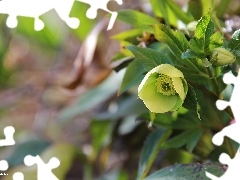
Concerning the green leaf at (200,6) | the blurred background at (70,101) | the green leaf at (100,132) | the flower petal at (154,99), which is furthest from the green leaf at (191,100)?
the green leaf at (100,132)

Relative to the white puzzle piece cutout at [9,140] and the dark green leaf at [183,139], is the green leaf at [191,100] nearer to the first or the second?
the dark green leaf at [183,139]

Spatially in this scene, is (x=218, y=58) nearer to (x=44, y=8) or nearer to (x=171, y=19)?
(x=171, y=19)

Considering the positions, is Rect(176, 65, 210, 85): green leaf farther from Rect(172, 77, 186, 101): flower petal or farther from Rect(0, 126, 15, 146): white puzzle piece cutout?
Rect(0, 126, 15, 146): white puzzle piece cutout

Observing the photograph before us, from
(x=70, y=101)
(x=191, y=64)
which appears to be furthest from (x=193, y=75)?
(x=70, y=101)

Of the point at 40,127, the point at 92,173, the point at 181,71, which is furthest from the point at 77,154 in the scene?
the point at 181,71

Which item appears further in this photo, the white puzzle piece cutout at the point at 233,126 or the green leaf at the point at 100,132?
the green leaf at the point at 100,132

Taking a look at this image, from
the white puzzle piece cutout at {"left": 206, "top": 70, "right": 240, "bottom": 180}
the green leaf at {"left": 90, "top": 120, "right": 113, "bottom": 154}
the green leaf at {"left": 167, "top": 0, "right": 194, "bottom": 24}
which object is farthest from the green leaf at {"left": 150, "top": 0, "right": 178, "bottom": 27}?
the green leaf at {"left": 90, "top": 120, "right": 113, "bottom": 154}
